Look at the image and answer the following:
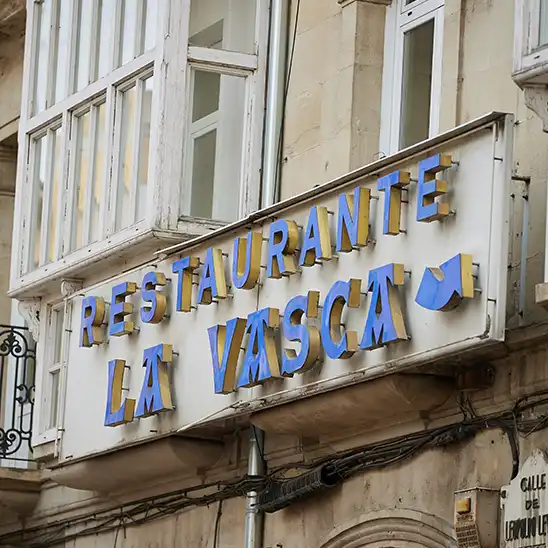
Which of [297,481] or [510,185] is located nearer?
[510,185]

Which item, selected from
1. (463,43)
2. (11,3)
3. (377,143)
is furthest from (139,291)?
(11,3)

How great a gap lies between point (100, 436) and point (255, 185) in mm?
2009

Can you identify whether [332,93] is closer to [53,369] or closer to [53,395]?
[53,369]

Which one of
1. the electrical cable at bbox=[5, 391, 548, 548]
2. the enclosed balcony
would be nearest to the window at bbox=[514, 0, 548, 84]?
the electrical cable at bbox=[5, 391, 548, 548]

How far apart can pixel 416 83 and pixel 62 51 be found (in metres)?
3.67

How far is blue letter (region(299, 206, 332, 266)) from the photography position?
1136 centimetres

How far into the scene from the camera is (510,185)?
33.1 feet

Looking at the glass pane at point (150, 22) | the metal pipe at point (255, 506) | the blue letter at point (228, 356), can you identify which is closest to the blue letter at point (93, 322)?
the metal pipe at point (255, 506)

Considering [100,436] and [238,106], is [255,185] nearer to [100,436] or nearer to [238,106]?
[238,106]

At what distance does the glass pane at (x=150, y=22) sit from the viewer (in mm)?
13648

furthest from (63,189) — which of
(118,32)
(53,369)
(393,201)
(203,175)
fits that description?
(393,201)

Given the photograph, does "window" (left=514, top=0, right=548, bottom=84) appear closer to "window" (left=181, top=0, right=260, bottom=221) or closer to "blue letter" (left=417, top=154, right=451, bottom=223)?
"blue letter" (left=417, top=154, right=451, bottom=223)

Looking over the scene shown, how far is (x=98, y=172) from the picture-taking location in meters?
14.3

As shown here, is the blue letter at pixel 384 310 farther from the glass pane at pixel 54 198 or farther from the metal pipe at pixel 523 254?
the glass pane at pixel 54 198
